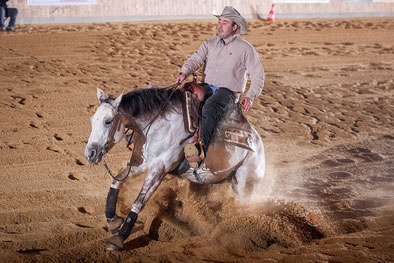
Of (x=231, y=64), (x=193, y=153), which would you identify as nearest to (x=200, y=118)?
(x=193, y=153)

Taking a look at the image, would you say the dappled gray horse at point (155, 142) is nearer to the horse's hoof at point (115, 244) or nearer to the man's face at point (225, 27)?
the horse's hoof at point (115, 244)

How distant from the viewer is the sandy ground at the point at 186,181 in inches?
181

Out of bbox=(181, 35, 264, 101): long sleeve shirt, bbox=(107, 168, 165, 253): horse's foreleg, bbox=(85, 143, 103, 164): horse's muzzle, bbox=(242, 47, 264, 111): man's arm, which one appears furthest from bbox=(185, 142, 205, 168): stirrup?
bbox=(85, 143, 103, 164): horse's muzzle

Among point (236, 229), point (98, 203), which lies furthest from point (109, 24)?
point (236, 229)

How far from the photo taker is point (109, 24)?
14.7 meters

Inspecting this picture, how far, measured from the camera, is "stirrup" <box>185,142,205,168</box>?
461 cm

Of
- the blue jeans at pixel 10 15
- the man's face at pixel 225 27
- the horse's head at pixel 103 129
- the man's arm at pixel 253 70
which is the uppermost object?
the blue jeans at pixel 10 15

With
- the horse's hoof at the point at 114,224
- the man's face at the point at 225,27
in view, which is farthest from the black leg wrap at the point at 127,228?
the man's face at the point at 225,27

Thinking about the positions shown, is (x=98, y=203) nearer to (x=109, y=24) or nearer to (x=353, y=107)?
(x=353, y=107)

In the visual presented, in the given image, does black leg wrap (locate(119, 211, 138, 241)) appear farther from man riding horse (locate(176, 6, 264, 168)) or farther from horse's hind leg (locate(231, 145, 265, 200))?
horse's hind leg (locate(231, 145, 265, 200))

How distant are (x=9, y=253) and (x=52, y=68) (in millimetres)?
7256

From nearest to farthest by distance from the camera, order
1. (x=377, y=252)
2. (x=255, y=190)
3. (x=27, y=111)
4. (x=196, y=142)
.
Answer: (x=377, y=252) < (x=196, y=142) < (x=255, y=190) < (x=27, y=111)

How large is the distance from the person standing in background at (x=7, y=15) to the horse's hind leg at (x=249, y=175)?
34.7 feet

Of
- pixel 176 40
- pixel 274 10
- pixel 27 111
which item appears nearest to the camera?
pixel 27 111
